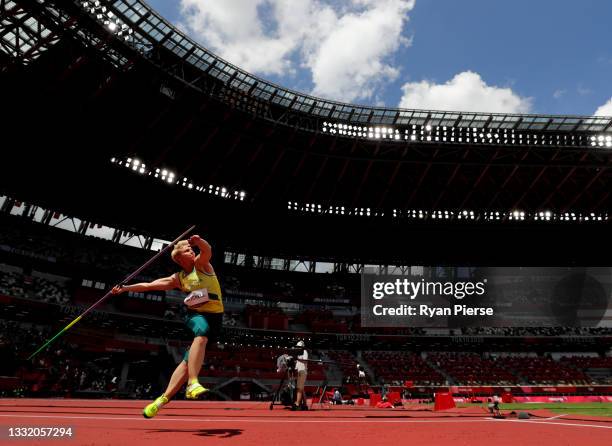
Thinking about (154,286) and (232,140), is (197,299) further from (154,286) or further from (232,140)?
(232,140)

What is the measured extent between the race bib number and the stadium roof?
21.6 metres

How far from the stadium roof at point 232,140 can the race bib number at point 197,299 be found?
21555 mm

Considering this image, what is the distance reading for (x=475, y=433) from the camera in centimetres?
442

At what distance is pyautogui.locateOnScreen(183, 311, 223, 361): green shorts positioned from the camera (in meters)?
4.52

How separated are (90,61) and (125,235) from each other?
72.5 feet

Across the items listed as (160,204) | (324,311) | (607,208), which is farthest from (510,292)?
(160,204)

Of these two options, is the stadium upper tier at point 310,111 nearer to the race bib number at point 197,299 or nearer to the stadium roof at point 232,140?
the stadium roof at point 232,140

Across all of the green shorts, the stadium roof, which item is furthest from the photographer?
the stadium roof

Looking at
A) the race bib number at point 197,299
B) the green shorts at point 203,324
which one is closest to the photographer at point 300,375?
the green shorts at point 203,324

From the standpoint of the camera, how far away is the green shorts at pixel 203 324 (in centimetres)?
452

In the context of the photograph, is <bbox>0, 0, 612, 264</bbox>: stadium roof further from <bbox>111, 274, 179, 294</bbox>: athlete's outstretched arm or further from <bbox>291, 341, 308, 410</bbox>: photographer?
<bbox>111, 274, 179, 294</bbox>: athlete's outstretched arm

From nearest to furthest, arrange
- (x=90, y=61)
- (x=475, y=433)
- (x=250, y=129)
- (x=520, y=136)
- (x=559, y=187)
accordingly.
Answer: (x=475, y=433), (x=90, y=61), (x=250, y=129), (x=520, y=136), (x=559, y=187)

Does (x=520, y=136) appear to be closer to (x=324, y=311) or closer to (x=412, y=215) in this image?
(x=412, y=215)

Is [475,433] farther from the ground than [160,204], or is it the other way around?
[160,204]
